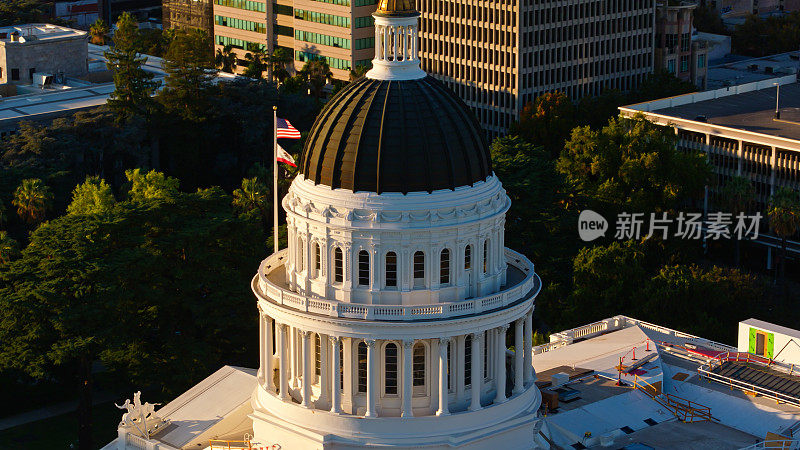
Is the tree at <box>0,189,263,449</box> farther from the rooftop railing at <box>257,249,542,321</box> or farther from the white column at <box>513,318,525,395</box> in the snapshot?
the white column at <box>513,318,525,395</box>

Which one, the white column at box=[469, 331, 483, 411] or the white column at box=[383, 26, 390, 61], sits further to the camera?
the white column at box=[383, 26, 390, 61]

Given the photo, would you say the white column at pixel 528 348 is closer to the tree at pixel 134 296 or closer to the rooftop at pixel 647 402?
the rooftop at pixel 647 402

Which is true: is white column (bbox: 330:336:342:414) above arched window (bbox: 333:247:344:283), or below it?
below

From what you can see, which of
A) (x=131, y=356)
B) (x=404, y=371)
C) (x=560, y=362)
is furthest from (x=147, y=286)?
(x=404, y=371)

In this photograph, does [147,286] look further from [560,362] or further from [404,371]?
[404,371]

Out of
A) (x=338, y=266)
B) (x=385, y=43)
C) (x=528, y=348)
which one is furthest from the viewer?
(x=528, y=348)

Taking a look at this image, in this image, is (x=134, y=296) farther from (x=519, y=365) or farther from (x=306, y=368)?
(x=519, y=365)

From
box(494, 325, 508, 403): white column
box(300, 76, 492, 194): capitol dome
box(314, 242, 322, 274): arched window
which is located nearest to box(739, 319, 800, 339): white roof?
box(494, 325, 508, 403): white column

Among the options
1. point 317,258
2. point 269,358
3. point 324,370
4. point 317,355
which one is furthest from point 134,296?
point 317,258
